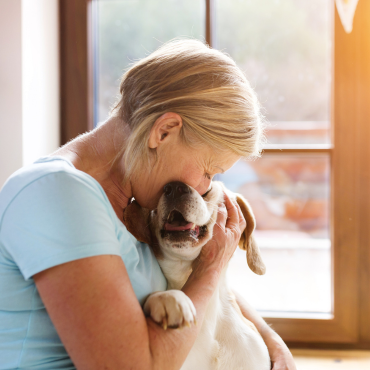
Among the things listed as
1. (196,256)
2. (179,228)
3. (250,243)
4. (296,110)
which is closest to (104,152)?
(179,228)

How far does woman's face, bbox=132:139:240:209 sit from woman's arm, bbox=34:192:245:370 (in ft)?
0.88

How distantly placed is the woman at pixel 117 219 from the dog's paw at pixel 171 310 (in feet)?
0.06

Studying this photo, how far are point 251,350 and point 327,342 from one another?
2.17 feet

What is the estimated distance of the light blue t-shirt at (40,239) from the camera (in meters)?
0.64

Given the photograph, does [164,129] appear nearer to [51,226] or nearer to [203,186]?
[203,186]

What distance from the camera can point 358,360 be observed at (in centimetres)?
145

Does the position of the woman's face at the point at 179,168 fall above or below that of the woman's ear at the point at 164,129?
below

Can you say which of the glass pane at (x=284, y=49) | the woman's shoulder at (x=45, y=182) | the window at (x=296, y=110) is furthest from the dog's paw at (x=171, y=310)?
the glass pane at (x=284, y=49)

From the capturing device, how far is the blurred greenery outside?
1618mm

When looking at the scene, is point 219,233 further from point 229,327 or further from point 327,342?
point 327,342

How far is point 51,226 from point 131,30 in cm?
128

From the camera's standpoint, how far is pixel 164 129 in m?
0.85

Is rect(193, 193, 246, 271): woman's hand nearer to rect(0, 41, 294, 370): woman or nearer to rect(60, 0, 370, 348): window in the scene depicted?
rect(0, 41, 294, 370): woman

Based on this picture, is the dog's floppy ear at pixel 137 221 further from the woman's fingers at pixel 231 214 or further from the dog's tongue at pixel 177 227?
the woman's fingers at pixel 231 214
